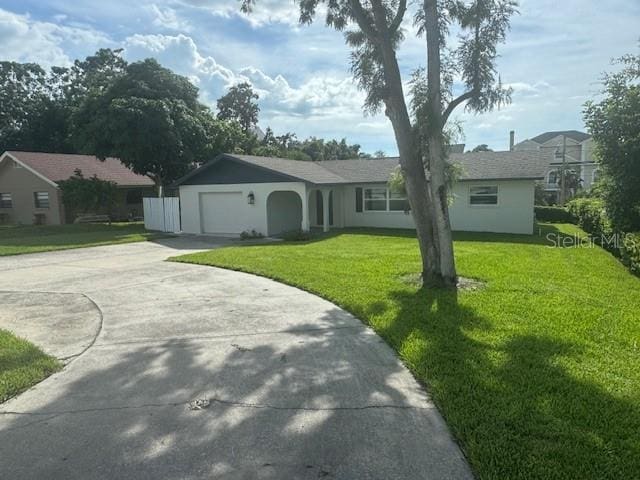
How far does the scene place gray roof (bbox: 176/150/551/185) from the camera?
17922 millimetres

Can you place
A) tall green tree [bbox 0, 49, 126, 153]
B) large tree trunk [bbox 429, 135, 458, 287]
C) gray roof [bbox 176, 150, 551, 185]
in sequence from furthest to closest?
tall green tree [bbox 0, 49, 126, 153] → gray roof [bbox 176, 150, 551, 185] → large tree trunk [bbox 429, 135, 458, 287]

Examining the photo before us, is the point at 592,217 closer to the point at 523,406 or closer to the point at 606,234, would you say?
the point at 606,234

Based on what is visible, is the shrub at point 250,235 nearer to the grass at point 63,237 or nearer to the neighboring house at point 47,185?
the grass at point 63,237

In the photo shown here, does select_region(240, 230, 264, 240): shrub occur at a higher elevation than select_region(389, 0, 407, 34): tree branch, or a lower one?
lower

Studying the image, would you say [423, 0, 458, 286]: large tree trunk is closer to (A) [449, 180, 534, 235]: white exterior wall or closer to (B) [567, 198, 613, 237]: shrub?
(B) [567, 198, 613, 237]: shrub

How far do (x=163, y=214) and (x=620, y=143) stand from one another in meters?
18.3

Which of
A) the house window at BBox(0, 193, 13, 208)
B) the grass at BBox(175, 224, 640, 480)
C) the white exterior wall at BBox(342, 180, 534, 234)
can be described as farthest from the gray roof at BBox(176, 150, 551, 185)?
the house window at BBox(0, 193, 13, 208)

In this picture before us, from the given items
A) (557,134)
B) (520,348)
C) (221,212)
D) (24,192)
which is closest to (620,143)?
(520,348)

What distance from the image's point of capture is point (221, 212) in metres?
20.3

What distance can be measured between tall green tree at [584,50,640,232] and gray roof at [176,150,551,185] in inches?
185

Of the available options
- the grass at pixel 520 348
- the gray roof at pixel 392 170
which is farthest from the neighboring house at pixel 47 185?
the grass at pixel 520 348

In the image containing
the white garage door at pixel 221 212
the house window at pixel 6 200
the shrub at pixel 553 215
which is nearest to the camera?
the white garage door at pixel 221 212

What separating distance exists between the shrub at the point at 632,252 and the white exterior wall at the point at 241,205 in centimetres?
1078

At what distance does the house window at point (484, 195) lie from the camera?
Result: 1842cm
